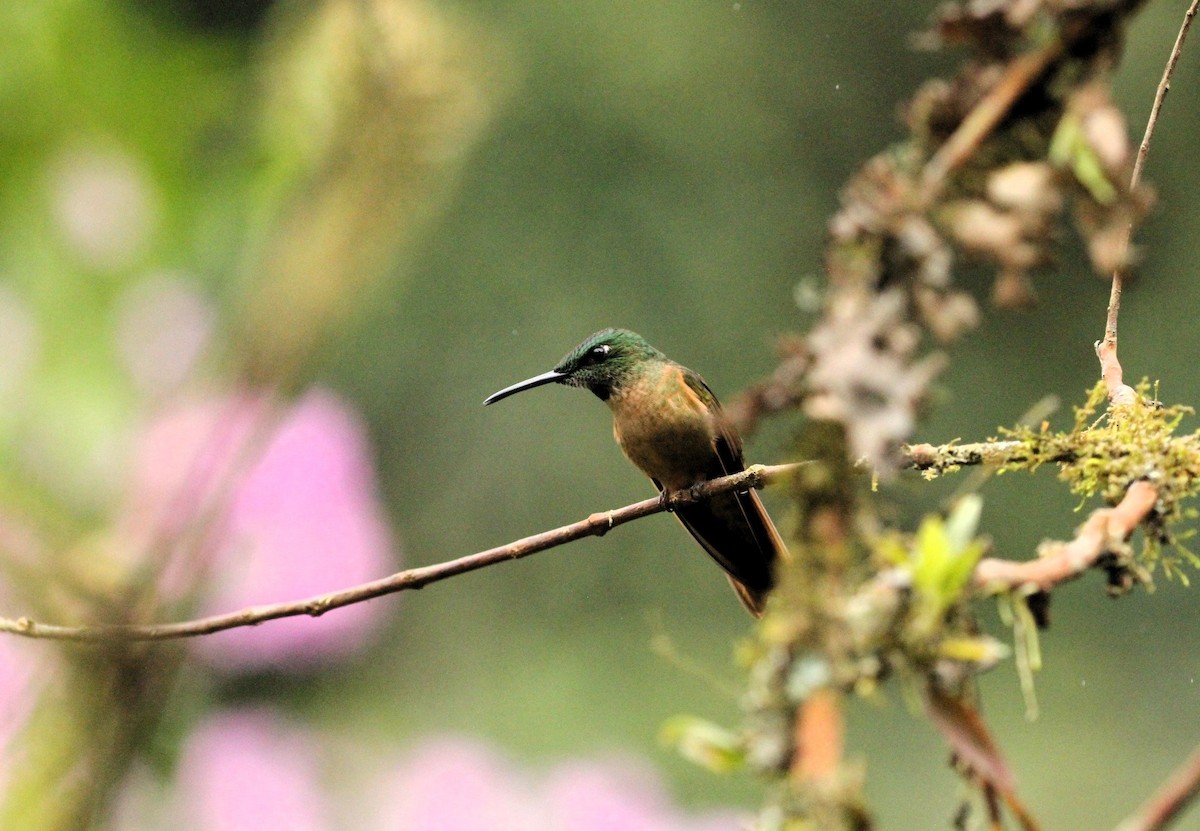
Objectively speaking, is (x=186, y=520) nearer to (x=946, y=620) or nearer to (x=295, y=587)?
(x=946, y=620)

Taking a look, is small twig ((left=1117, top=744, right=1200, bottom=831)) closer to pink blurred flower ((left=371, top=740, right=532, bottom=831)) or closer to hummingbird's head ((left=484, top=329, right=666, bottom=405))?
hummingbird's head ((left=484, top=329, right=666, bottom=405))

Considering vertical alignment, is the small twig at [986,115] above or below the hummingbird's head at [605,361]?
below

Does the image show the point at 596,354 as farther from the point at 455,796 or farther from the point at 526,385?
the point at 455,796

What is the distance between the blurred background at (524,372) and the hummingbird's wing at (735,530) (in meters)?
0.65

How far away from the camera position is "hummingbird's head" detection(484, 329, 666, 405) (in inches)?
65.6

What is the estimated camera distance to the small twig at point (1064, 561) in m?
0.51

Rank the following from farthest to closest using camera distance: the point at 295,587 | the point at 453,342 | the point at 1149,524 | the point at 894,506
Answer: the point at 453,342 < the point at 295,587 < the point at 1149,524 < the point at 894,506

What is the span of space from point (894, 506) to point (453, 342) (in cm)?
420

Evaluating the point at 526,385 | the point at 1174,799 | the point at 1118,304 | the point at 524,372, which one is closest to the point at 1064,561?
the point at 1174,799

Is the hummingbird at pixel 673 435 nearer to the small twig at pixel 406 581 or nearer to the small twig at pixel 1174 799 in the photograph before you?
the small twig at pixel 406 581

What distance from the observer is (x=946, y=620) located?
1.63ft

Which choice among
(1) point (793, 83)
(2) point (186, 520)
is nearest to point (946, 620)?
(2) point (186, 520)

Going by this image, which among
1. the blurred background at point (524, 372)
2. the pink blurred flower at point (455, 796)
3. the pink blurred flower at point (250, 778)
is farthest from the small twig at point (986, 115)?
the pink blurred flower at point (455, 796)

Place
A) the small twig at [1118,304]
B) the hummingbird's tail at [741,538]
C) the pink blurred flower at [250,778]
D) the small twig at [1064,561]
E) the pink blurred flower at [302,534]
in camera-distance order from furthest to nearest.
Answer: the pink blurred flower at [302,534]
the pink blurred flower at [250,778]
the hummingbird's tail at [741,538]
the small twig at [1118,304]
the small twig at [1064,561]
